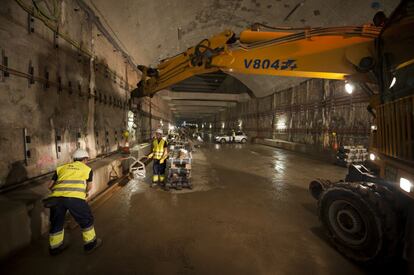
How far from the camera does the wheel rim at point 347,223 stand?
2.79 metres

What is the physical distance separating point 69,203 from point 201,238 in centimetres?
224

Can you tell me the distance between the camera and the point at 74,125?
5.40 m

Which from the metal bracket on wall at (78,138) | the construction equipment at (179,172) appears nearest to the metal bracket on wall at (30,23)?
the metal bracket on wall at (78,138)

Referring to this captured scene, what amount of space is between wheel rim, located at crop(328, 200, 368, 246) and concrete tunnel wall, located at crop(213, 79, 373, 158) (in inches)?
359

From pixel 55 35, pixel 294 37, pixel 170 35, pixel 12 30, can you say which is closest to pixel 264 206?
pixel 294 37

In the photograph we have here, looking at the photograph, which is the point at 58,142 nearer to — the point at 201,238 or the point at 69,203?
the point at 69,203

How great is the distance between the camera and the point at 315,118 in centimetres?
1329

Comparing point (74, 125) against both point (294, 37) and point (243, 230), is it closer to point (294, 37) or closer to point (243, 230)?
point (243, 230)

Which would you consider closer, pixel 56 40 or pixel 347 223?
pixel 347 223

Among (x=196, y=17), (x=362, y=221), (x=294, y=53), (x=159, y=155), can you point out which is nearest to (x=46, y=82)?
(x=159, y=155)

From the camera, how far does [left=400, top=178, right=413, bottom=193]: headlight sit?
2.03m

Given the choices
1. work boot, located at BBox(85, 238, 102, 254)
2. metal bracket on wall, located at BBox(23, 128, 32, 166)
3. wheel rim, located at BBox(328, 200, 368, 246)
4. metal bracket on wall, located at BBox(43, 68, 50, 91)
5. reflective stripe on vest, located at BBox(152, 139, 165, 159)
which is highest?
metal bracket on wall, located at BBox(43, 68, 50, 91)

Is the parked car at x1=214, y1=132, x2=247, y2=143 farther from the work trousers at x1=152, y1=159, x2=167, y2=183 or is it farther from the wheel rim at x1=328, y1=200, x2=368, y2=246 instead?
the wheel rim at x1=328, y1=200, x2=368, y2=246

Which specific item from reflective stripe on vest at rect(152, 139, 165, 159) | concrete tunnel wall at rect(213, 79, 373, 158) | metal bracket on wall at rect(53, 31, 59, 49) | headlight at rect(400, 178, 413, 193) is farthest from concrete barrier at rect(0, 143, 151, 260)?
concrete tunnel wall at rect(213, 79, 373, 158)
